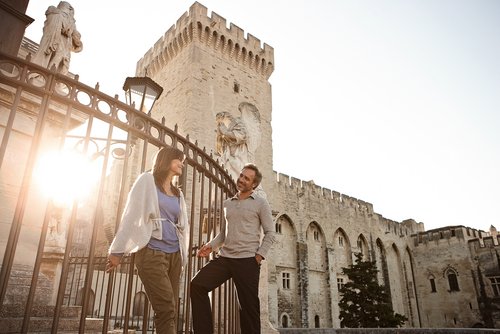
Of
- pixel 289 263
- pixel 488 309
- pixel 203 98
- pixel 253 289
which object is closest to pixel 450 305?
pixel 488 309

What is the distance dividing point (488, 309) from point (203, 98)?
942 inches

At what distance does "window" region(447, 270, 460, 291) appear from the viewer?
87.6 feet

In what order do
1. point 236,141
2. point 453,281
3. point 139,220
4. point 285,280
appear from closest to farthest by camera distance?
point 139,220
point 236,141
point 285,280
point 453,281

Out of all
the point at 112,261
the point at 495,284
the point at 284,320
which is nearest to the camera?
the point at 112,261

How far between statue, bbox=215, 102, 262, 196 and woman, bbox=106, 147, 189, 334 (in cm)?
254

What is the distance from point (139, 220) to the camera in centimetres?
223

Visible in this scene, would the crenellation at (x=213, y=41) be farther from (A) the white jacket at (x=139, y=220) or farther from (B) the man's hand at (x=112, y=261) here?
(B) the man's hand at (x=112, y=261)

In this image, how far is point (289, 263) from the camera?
2120 centimetres

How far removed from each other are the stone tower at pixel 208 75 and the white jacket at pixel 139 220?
47.0 ft

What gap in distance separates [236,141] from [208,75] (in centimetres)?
1473

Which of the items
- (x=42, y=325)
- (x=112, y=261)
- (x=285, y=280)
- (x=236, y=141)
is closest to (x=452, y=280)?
(x=285, y=280)

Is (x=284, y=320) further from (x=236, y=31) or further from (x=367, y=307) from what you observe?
(x=236, y=31)

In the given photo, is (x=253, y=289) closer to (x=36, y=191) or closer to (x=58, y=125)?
(x=36, y=191)

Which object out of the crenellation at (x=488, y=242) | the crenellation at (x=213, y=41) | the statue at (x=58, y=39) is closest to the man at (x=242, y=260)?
the statue at (x=58, y=39)
